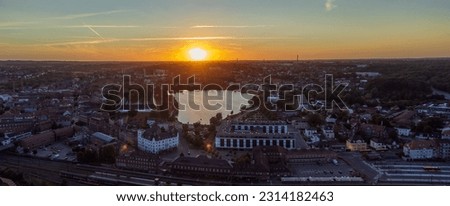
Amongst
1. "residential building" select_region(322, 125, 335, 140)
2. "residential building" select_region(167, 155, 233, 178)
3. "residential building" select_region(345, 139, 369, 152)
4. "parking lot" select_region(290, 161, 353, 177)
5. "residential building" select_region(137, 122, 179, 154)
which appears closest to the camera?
"residential building" select_region(167, 155, 233, 178)

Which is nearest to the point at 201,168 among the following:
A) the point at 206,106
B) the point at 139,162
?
the point at 139,162

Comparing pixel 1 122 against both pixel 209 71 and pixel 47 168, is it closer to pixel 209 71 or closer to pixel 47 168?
pixel 47 168

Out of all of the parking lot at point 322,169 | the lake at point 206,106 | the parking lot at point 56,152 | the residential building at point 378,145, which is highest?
the lake at point 206,106

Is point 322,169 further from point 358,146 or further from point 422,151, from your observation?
point 422,151

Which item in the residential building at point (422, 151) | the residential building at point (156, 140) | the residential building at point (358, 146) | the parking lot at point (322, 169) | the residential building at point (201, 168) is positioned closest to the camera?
the residential building at point (201, 168)

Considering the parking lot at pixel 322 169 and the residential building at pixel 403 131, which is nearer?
the parking lot at pixel 322 169

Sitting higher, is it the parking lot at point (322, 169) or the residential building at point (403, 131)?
the residential building at point (403, 131)

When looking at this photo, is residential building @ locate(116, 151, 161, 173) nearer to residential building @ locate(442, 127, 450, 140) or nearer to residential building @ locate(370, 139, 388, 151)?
residential building @ locate(370, 139, 388, 151)

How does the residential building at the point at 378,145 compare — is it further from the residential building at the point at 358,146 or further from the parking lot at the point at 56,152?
the parking lot at the point at 56,152

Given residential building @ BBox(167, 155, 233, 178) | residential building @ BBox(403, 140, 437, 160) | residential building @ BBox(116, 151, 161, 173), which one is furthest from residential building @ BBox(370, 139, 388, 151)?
residential building @ BBox(116, 151, 161, 173)

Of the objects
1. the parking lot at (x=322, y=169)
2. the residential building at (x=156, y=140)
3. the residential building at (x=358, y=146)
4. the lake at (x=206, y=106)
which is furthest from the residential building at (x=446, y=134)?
the lake at (x=206, y=106)

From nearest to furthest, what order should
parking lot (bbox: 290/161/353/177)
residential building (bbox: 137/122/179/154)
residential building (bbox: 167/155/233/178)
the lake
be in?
residential building (bbox: 167/155/233/178) → parking lot (bbox: 290/161/353/177) → residential building (bbox: 137/122/179/154) → the lake
